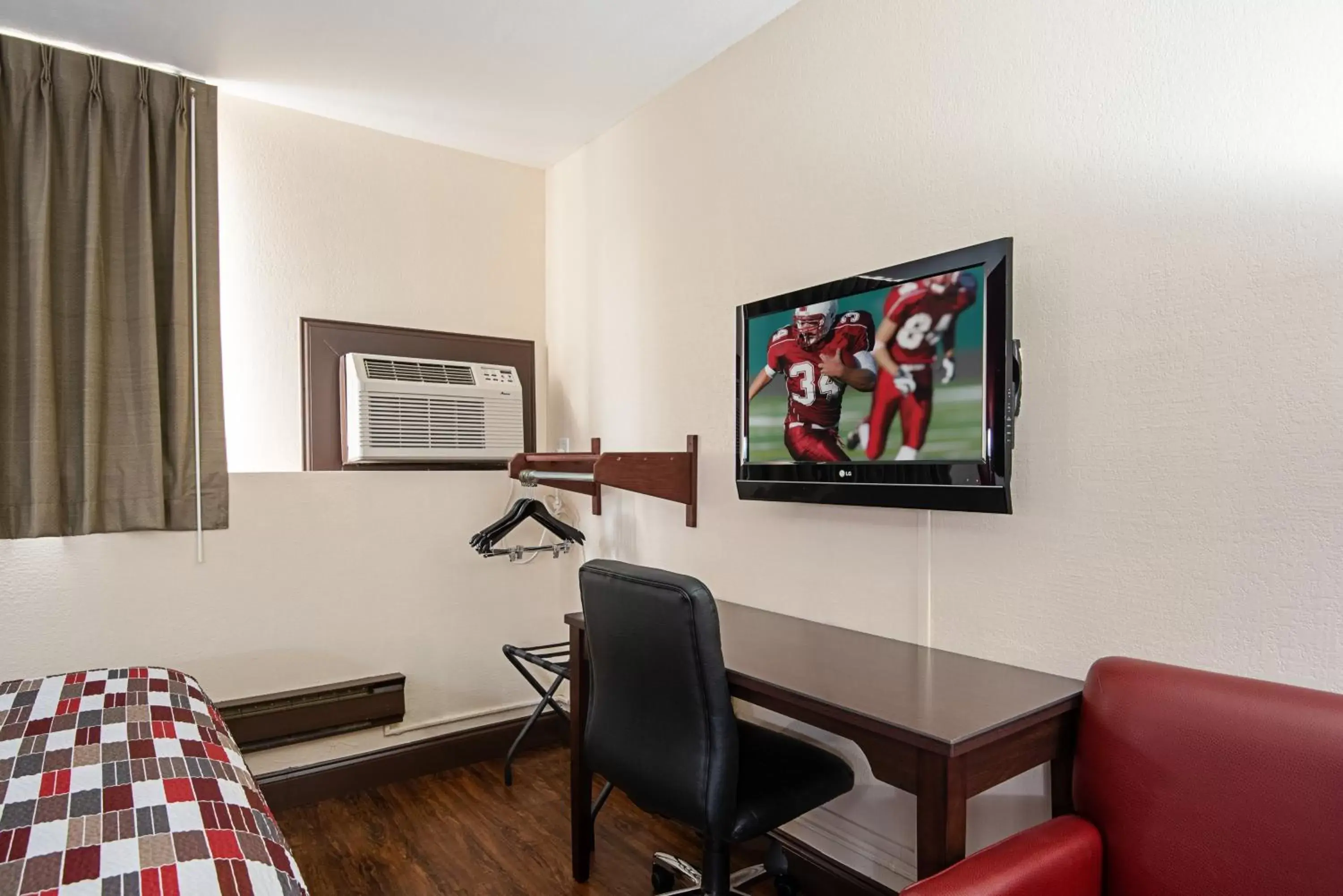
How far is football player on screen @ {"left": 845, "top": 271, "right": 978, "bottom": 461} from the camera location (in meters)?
1.75

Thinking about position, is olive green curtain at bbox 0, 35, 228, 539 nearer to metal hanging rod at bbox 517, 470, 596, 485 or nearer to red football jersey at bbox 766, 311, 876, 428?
metal hanging rod at bbox 517, 470, 596, 485

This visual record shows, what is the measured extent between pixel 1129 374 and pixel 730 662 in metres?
1.05

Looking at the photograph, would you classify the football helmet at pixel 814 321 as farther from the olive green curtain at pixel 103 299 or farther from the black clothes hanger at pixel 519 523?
the olive green curtain at pixel 103 299

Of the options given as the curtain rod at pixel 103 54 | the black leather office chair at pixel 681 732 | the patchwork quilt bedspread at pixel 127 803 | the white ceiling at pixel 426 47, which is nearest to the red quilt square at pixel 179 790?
the patchwork quilt bedspread at pixel 127 803

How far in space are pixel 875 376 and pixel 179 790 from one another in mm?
1696

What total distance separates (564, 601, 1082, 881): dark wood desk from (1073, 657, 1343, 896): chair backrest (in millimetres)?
122

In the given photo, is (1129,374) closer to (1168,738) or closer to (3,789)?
(1168,738)

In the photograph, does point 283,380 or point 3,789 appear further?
point 283,380

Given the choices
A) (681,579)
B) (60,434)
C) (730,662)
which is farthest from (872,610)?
(60,434)

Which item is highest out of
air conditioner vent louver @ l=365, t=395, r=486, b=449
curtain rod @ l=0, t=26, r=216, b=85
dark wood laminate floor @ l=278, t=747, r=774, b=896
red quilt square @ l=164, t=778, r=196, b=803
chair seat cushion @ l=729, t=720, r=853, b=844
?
curtain rod @ l=0, t=26, r=216, b=85

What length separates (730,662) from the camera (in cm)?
180

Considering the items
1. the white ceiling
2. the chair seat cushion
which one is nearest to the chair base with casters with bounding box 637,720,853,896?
the chair seat cushion

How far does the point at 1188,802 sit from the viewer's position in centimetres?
128

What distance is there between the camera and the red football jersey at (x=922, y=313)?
1733mm
